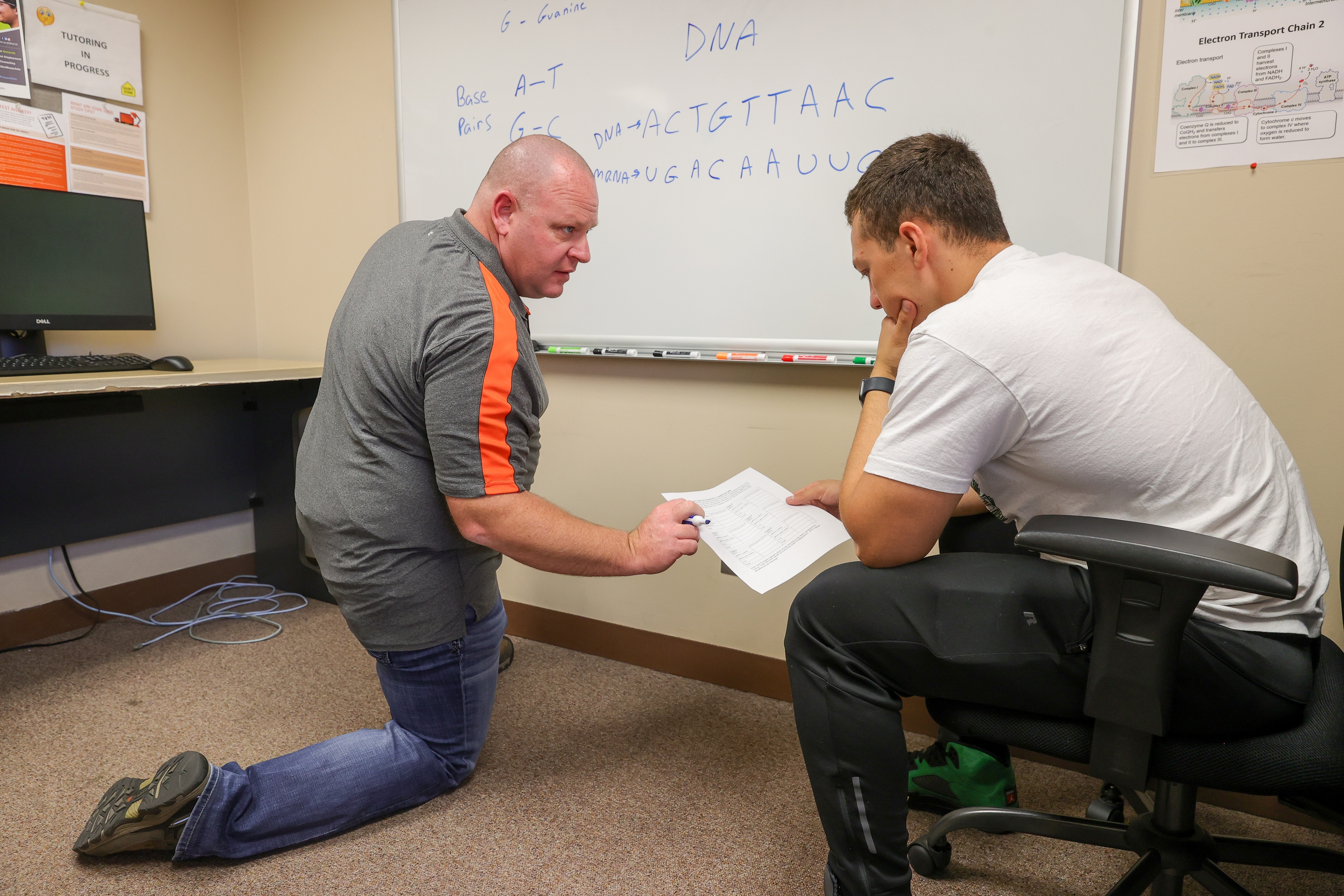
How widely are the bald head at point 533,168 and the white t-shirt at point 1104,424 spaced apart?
669 millimetres

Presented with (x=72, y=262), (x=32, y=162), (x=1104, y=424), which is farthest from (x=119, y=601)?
(x=1104, y=424)

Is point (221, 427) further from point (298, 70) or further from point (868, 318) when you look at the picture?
point (868, 318)

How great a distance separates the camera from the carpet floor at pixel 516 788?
3.89 ft

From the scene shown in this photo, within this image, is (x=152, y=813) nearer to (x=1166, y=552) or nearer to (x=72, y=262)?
(x=1166, y=552)

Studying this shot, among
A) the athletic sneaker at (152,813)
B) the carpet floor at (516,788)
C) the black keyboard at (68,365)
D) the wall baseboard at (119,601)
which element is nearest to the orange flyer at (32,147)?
the black keyboard at (68,365)

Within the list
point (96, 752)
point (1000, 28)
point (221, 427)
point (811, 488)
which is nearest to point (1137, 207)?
point (1000, 28)

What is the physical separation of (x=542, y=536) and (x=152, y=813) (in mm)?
684

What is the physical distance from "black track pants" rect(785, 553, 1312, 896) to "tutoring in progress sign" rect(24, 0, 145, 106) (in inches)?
92.2

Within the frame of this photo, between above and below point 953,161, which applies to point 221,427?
below

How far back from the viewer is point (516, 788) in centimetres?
142

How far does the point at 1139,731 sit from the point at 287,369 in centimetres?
201

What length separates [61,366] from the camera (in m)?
1.71

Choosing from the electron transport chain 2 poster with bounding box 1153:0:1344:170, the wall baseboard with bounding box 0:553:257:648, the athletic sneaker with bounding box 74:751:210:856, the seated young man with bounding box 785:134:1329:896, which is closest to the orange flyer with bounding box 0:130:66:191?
the wall baseboard with bounding box 0:553:257:648

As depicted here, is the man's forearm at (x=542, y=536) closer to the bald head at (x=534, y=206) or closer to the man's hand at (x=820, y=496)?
the man's hand at (x=820, y=496)
